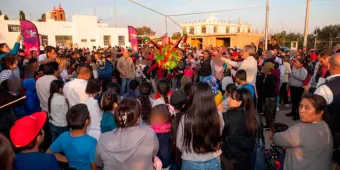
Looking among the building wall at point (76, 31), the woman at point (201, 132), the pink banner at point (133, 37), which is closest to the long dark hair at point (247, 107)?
the woman at point (201, 132)

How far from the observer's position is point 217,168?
8.09 ft

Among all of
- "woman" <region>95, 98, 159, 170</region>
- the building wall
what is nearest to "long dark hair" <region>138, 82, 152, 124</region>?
"woman" <region>95, 98, 159, 170</region>

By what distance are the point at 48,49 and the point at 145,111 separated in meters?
4.68

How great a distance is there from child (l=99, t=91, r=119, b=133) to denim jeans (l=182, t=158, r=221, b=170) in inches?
46.9

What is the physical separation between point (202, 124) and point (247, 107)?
2.84 ft

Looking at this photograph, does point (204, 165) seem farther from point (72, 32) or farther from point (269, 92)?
point (72, 32)

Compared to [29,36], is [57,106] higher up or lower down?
lower down

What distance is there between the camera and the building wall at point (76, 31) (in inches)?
1156

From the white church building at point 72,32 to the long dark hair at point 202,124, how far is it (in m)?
30.5

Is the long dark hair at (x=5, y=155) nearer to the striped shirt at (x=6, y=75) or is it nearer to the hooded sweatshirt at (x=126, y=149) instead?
the hooded sweatshirt at (x=126, y=149)

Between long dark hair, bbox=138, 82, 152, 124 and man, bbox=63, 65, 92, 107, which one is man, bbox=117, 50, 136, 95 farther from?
long dark hair, bbox=138, 82, 152, 124

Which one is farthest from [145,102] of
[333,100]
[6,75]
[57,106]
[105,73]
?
[105,73]

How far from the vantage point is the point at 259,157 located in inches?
123

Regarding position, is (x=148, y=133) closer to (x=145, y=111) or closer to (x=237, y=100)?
(x=145, y=111)
